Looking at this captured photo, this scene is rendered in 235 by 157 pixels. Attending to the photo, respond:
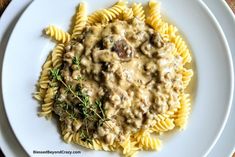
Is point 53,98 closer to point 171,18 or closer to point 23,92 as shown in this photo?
point 23,92

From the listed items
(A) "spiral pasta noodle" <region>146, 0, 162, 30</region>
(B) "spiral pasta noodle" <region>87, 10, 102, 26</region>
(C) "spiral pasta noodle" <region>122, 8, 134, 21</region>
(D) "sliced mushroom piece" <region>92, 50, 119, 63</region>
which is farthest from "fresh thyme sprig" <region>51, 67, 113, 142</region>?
(A) "spiral pasta noodle" <region>146, 0, 162, 30</region>

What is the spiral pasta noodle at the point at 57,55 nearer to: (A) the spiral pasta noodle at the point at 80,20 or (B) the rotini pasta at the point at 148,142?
(A) the spiral pasta noodle at the point at 80,20

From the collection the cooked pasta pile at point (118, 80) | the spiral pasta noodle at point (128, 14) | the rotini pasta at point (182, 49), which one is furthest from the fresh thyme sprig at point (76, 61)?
the rotini pasta at point (182, 49)

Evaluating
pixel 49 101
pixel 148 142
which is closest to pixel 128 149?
pixel 148 142

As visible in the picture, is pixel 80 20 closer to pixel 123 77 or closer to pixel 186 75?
pixel 123 77

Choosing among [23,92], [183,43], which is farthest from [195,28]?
[23,92]

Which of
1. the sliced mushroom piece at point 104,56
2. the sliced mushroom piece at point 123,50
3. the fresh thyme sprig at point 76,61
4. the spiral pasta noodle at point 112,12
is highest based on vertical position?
the spiral pasta noodle at point 112,12

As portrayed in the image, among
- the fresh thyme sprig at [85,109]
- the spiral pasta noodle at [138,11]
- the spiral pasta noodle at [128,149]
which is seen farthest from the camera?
the spiral pasta noodle at [138,11]
